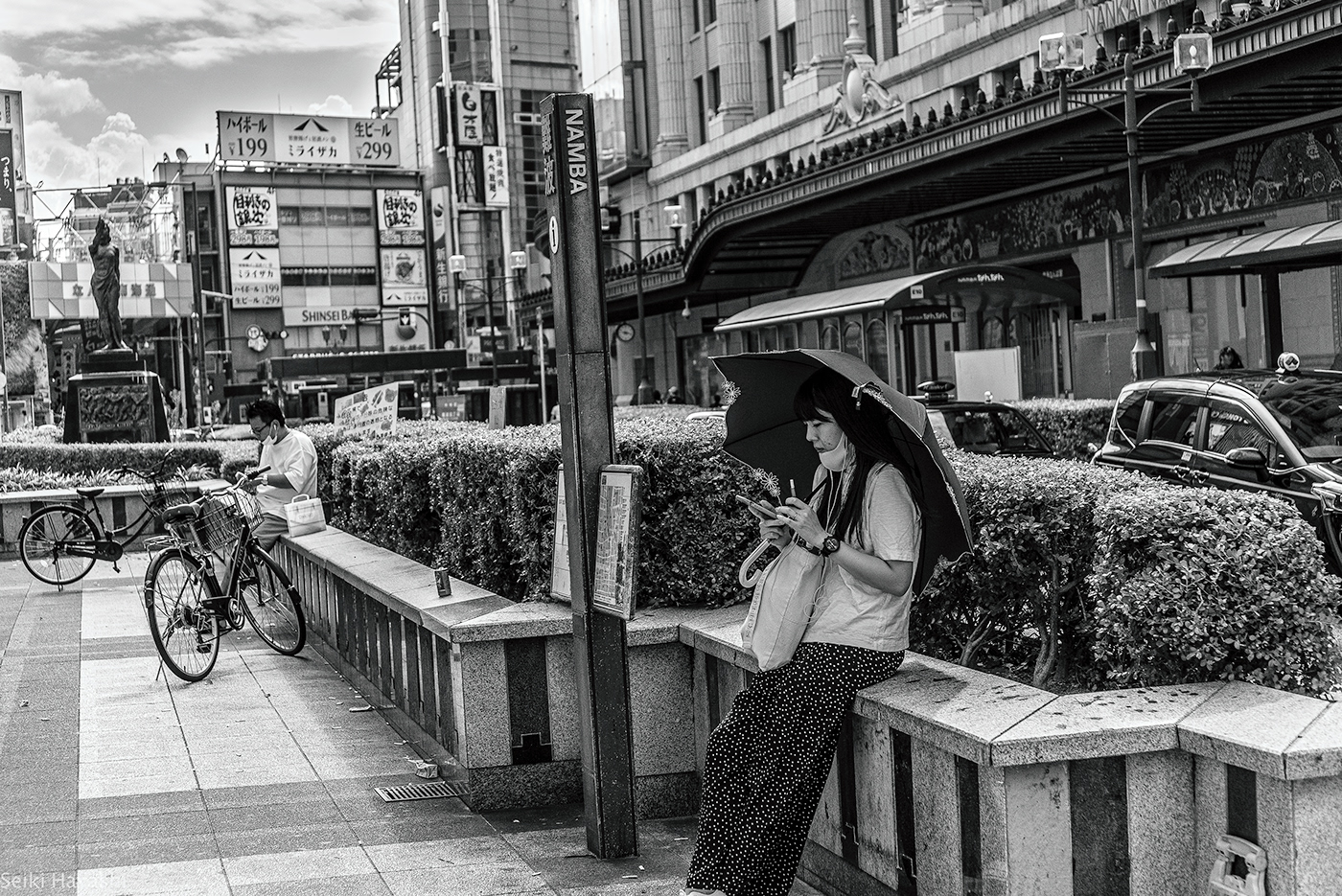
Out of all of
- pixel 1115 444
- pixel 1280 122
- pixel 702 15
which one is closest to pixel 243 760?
pixel 1115 444

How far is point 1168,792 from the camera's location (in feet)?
13.3

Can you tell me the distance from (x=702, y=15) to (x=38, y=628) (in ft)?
163

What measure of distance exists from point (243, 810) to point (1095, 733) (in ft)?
13.1

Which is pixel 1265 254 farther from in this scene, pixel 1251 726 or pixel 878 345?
pixel 1251 726

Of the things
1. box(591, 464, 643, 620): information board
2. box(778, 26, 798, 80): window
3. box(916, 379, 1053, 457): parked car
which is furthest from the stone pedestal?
box(778, 26, 798, 80): window

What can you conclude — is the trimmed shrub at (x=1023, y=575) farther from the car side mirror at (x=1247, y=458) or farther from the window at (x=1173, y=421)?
Answer: the window at (x=1173, y=421)

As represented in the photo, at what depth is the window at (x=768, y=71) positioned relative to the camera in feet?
176

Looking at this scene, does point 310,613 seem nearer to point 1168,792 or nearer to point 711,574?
point 711,574

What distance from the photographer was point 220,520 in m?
10.4

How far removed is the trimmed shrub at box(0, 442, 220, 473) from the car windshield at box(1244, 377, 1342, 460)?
15.7m

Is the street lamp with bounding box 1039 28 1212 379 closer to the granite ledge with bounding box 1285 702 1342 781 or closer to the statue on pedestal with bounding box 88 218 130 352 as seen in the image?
the statue on pedestal with bounding box 88 218 130 352

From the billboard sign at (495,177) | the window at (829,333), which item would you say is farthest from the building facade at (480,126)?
the window at (829,333)

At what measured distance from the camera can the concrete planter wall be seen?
377 centimetres

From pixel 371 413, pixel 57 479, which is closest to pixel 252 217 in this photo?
pixel 57 479
